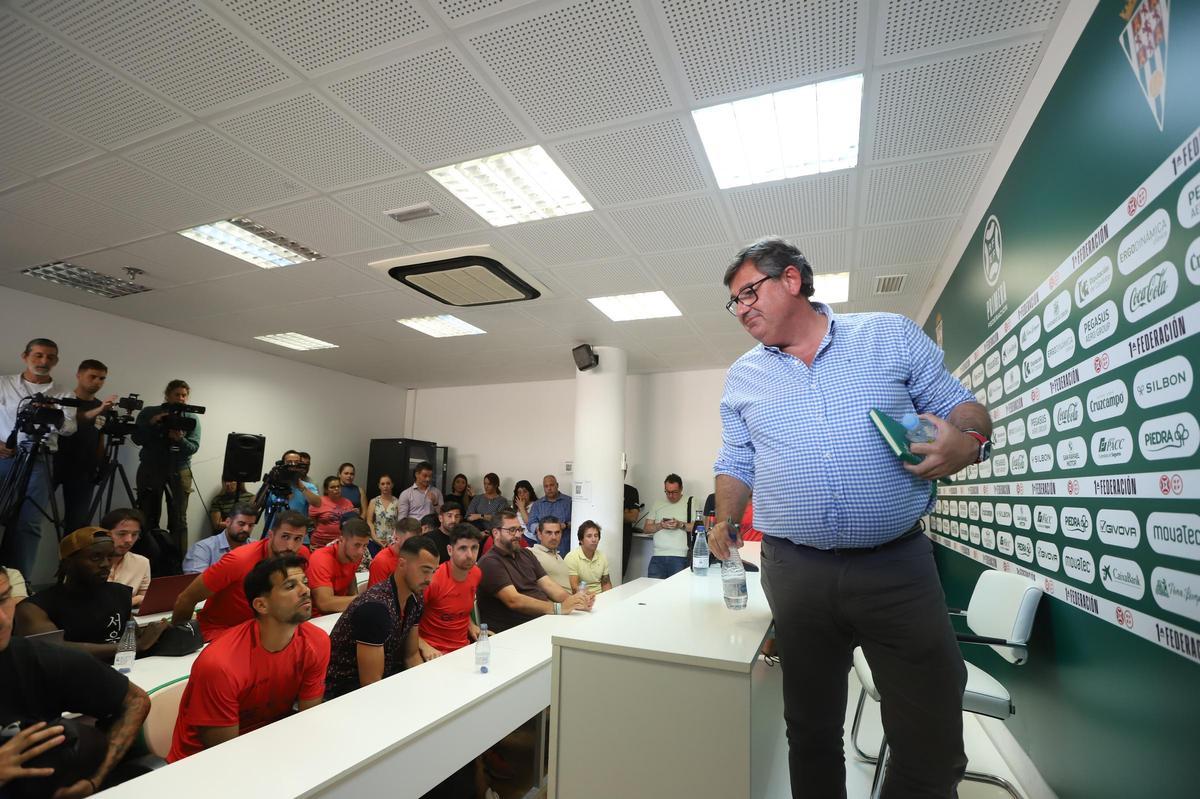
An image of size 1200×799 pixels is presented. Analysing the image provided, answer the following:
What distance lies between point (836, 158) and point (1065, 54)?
93 centimetres

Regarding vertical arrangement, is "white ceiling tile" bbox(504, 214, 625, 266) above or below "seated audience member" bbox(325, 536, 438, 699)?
above

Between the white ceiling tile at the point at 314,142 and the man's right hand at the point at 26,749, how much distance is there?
2327 mm

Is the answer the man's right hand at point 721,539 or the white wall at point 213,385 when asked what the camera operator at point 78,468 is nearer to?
the white wall at point 213,385

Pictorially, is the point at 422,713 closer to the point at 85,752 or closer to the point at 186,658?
the point at 85,752

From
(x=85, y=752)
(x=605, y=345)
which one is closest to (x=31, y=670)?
(x=85, y=752)

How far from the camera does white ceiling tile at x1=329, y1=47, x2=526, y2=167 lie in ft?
7.14

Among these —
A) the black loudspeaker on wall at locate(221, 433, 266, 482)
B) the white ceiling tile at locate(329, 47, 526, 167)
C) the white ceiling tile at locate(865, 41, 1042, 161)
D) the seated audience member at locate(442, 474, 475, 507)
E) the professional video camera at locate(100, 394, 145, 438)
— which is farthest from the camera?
the seated audience member at locate(442, 474, 475, 507)

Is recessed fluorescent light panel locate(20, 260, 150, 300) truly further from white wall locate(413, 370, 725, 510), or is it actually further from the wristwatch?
the wristwatch

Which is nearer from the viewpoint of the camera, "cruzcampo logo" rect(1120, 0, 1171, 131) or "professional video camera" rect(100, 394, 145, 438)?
"cruzcampo logo" rect(1120, 0, 1171, 131)

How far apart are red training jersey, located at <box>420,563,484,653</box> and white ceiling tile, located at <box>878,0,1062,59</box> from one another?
306cm

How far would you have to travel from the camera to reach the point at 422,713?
1554mm

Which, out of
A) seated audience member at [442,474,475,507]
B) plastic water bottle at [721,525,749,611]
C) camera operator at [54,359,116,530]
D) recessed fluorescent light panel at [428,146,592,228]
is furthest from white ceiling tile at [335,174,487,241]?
seated audience member at [442,474,475,507]

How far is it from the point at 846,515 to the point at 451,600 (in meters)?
2.47

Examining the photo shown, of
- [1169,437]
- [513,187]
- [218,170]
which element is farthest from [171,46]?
[1169,437]
